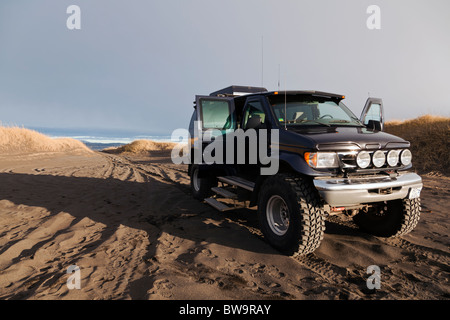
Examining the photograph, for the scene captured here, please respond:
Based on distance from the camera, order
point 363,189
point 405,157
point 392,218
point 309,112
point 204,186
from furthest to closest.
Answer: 1. point 204,186
2. point 309,112
3. point 392,218
4. point 405,157
5. point 363,189

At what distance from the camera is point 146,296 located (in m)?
2.57

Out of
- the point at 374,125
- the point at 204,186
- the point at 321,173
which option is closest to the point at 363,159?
the point at 321,173

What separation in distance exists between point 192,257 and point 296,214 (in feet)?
4.72

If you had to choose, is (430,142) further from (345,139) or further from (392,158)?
(345,139)

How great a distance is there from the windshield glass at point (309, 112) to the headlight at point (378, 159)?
0.88m

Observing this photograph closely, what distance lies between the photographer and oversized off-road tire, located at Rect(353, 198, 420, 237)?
389 centimetres

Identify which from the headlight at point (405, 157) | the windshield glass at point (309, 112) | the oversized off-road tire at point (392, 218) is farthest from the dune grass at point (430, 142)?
the headlight at point (405, 157)

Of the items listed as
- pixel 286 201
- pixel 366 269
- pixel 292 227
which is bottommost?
pixel 366 269

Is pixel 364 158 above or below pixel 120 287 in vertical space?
above

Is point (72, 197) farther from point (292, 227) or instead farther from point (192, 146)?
point (292, 227)

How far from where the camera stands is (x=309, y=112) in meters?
4.50
